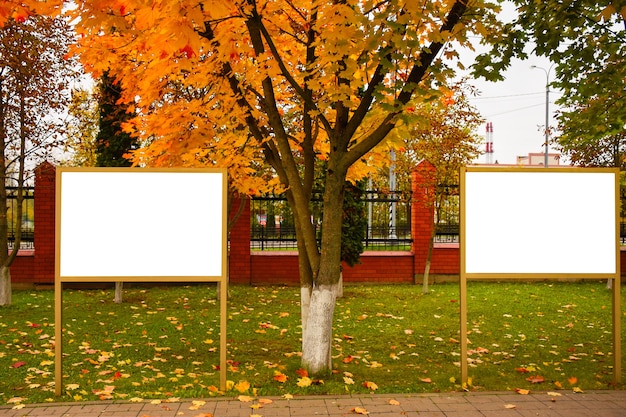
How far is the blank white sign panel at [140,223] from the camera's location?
594cm

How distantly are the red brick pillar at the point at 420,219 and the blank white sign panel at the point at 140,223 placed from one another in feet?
30.3

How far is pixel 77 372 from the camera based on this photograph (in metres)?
6.86

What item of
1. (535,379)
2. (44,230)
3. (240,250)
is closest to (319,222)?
(240,250)

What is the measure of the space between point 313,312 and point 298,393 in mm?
934

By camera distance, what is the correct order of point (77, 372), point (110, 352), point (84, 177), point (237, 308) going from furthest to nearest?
1. point (237, 308)
2. point (110, 352)
3. point (77, 372)
4. point (84, 177)

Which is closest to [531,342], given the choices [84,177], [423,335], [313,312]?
[423,335]

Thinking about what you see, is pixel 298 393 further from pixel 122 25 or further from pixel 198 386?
pixel 122 25

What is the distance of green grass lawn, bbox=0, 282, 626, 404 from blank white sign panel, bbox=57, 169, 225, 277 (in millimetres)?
1207

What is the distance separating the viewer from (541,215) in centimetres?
643

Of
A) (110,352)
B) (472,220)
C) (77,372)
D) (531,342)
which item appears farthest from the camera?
(531,342)

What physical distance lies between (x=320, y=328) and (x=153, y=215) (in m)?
2.08

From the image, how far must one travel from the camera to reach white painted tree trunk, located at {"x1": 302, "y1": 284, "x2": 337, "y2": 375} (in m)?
6.55

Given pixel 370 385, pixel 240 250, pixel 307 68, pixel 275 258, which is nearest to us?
pixel 370 385

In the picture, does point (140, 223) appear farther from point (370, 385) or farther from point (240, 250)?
point (240, 250)
